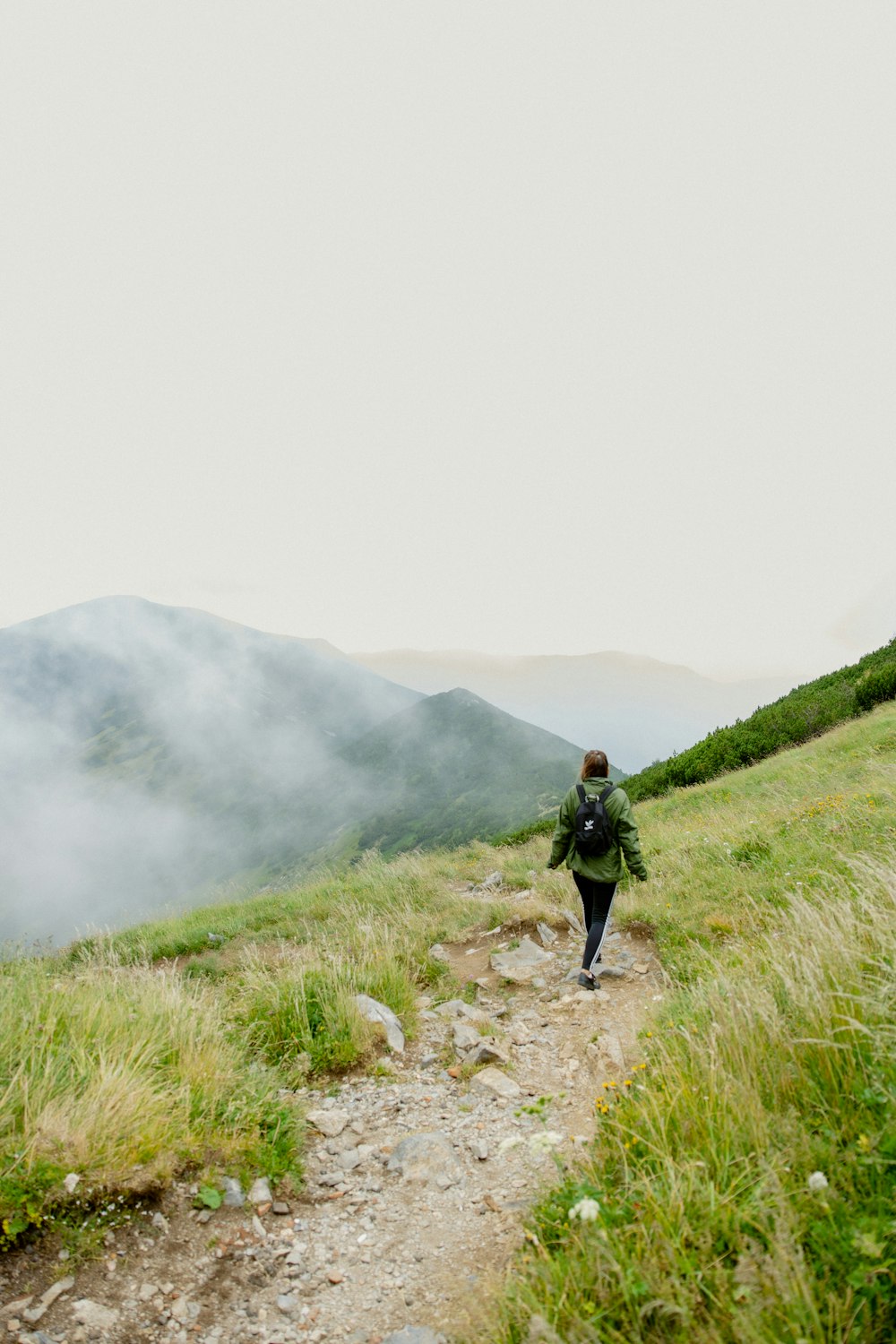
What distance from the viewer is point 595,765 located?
773cm

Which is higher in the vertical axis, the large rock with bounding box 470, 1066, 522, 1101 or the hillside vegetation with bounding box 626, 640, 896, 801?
the hillside vegetation with bounding box 626, 640, 896, 801

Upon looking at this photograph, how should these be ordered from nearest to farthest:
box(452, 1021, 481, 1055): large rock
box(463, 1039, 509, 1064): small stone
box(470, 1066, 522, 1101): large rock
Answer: box(470, 1066, 522, 1101): large rock, box(463, 1039, 509, 1064): small stone, box(452, 1021, 481, 1055): large rock

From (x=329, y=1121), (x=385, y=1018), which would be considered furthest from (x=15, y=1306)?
(x=385, y=1018)

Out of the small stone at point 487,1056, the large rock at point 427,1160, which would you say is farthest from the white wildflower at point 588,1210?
the small stone at point 487,1056

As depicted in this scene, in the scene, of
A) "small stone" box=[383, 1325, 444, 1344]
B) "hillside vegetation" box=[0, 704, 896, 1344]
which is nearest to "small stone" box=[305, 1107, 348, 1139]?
"hillside vegetation" box=[0, 704, 896, 1344]

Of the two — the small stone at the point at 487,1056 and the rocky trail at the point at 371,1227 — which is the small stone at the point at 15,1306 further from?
the small stone at the point at 487,1056

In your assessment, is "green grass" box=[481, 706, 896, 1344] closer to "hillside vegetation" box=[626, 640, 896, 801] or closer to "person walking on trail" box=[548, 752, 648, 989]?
"person walking on trail" box=[548, 752, 648, 989]

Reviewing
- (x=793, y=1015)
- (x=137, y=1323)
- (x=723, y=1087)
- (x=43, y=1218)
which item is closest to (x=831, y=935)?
(x=793, y=1015)

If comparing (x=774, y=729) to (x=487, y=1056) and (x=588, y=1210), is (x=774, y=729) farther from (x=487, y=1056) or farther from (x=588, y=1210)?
(x=588, y=1210)

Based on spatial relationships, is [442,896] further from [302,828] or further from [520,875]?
[302,828]

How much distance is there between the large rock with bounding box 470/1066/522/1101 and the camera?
207 inches

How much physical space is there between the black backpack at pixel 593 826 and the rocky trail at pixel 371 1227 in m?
1.90

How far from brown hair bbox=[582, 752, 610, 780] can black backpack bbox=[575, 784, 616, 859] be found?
244 mm

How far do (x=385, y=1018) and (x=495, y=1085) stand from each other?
144 cm
